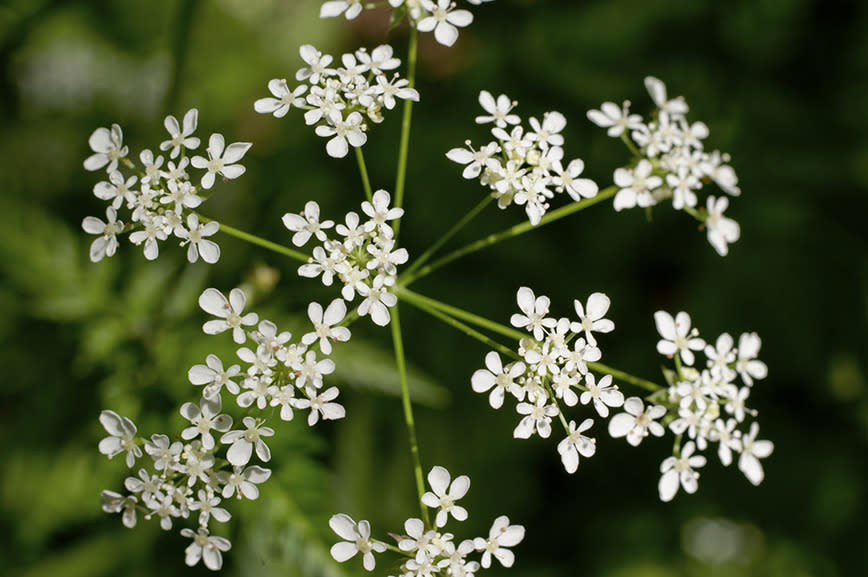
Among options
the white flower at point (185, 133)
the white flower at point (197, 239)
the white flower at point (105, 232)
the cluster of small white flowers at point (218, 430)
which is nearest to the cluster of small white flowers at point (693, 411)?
the cluster of small white flowers at point (218, 430)

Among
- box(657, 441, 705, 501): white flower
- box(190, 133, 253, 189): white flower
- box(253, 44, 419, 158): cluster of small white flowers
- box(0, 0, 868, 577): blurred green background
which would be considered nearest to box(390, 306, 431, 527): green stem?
box(253, 44, 419, 158): cluster of small white flowers

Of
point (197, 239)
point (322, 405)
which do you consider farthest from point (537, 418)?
point (197, 239)

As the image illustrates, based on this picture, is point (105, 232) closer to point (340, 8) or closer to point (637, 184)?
point (340, 8)

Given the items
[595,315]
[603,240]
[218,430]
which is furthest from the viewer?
[603,240]

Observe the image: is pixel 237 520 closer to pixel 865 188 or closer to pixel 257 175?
pixel 257 175

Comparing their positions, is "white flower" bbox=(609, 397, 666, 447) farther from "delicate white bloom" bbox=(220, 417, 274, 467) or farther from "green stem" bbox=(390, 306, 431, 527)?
"delicate white bloom" bbox=(220, 417, 274, 467)

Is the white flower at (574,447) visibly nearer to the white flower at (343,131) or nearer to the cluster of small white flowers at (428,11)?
the white flower at (343,131)
